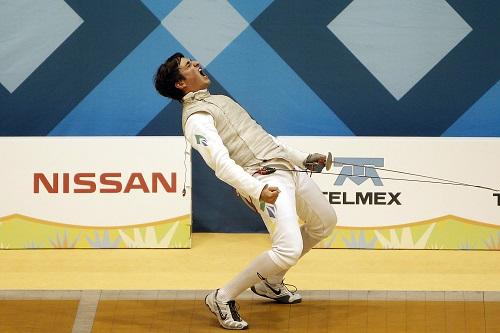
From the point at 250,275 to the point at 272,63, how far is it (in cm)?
204

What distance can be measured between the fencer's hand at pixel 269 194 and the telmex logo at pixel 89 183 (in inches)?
65.5

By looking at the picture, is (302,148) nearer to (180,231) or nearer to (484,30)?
(180,231)

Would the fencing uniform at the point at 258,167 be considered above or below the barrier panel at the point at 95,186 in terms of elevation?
above

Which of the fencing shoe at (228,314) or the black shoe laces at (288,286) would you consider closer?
the fencing shoe at (228,314)

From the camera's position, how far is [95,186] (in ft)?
19.4

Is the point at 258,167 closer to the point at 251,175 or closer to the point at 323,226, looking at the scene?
the point at 251,175

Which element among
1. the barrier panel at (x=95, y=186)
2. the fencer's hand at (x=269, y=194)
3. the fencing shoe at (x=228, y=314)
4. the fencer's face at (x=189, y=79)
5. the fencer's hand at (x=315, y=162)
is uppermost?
the fencer's face at (x=189, y=79)

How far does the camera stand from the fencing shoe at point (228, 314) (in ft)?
14.7

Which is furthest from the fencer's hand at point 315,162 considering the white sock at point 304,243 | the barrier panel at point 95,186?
the barrier panel at point 95,186

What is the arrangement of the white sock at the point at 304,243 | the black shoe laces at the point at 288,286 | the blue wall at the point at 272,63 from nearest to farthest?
the white sock at the point at 304,243 → the black shoe laces at the point at 288,286 → the blue wall at the point at 272,63

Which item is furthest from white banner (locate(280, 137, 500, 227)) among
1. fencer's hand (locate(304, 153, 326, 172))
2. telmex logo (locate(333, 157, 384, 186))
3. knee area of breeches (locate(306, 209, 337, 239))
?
knee area of breeches (locate(306, 209, 337, 239))

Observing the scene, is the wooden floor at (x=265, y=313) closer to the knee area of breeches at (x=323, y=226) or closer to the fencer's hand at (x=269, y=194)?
the knee area of breeches at (x=323, y=226)

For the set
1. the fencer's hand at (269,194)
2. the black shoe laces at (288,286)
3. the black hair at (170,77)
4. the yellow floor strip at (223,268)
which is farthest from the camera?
the yellow floor strip at (223,268)

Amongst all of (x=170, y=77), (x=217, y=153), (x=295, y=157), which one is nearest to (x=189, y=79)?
(x=170, y=77)
